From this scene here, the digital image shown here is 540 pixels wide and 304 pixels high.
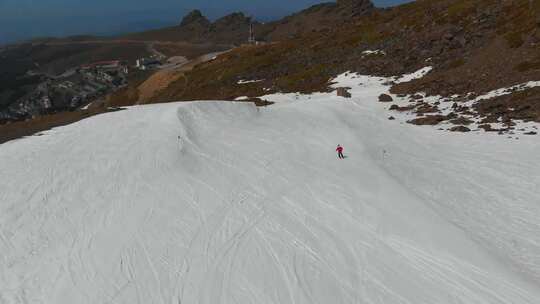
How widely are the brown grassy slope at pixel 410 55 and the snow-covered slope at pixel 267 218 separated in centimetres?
1842

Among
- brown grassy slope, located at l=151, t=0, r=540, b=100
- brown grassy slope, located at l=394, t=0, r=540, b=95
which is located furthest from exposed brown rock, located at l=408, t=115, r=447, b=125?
brown grassy slope, located at l=151, t=0, r=540, b=100

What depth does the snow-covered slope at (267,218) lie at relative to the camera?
14062 millimetres

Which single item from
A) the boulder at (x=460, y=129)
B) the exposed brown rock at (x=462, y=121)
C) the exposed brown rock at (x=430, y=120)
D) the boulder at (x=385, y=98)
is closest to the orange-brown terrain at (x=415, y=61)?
the exposed brown rock at (x=430, y=120)

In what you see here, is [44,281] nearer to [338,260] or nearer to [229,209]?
[229,209]

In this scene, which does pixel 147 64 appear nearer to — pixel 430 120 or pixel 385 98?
pixel 385 98

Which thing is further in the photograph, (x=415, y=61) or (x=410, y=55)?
(x=410, y=55)

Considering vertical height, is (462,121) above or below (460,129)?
above

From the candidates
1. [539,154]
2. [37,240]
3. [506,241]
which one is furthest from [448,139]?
[37,240]

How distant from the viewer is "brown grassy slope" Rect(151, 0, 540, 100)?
47594 mm

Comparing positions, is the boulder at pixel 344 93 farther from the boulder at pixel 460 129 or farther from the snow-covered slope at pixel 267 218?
the snow-covered slope at pixel 267 218

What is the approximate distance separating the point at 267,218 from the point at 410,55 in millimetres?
52812

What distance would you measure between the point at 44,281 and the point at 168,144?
17.1 meters

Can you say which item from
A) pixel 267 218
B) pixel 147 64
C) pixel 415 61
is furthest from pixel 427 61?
pixel 147 64

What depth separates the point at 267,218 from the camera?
1909 cm
